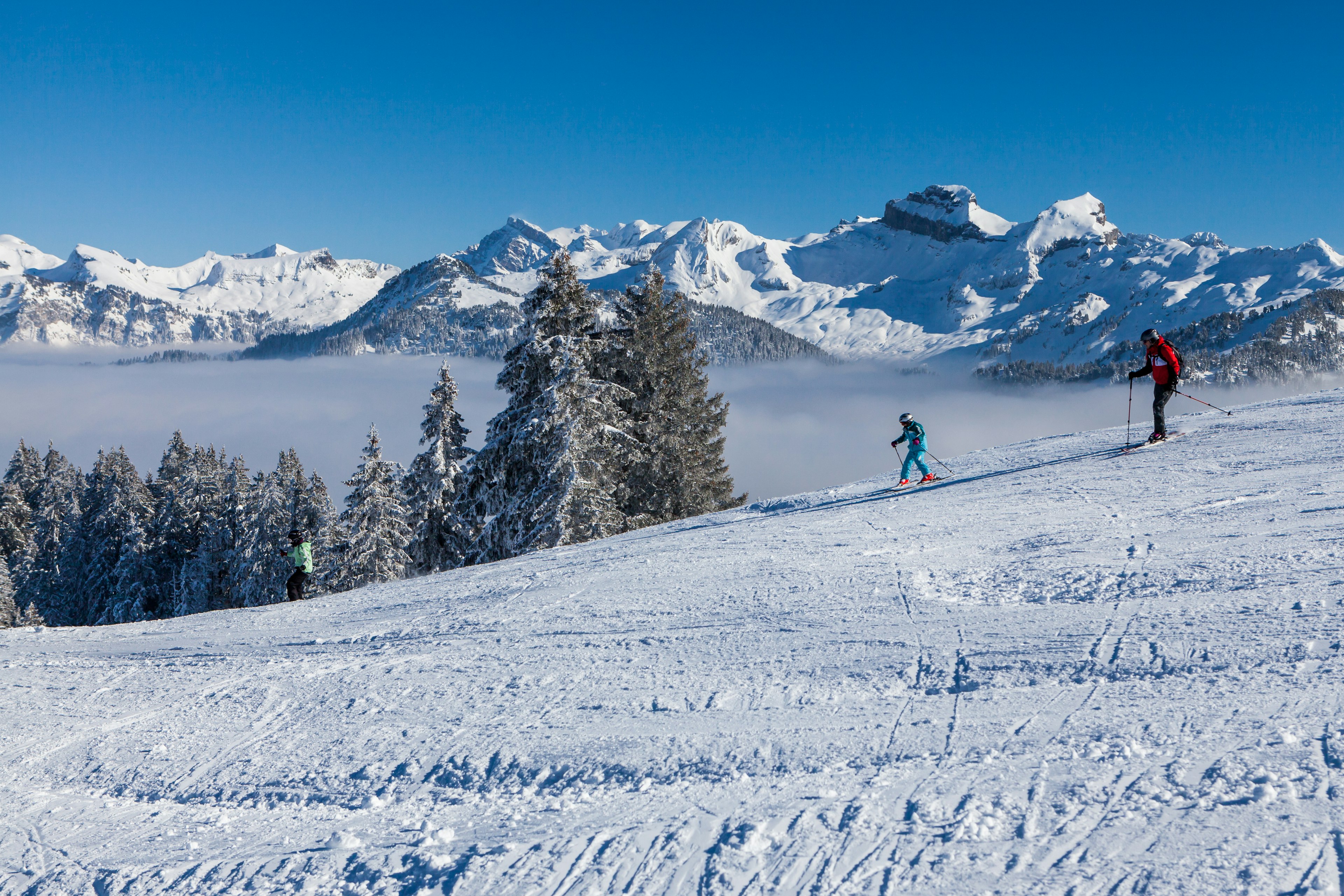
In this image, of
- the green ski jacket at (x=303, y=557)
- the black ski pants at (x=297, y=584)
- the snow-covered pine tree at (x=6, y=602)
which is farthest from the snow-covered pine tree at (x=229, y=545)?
the green ski jacket at (x=303, y=557)

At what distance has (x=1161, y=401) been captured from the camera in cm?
1348

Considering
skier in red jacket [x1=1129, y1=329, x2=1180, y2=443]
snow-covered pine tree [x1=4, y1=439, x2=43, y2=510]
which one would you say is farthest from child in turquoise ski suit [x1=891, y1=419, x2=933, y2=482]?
snow-covered pine tree [x1=4, y1=439, x2=43, y2=510]

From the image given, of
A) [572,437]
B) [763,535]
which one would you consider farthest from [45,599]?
[763,535]

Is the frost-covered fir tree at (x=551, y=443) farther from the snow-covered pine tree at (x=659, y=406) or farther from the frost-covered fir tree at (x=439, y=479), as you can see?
the frost-covered fir tree at (x=439, y=479)

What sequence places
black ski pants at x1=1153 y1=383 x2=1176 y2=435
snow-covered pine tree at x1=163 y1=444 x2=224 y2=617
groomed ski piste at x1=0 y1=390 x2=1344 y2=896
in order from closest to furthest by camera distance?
groomed ski piste at x1=0 y1=390 x2=1344 y2=896 < black ski pants at x1=1153 y1=383 x2=1176 y2=435 < snow-covered pine tree at x1=163 y1=444 x2=224 y2=617

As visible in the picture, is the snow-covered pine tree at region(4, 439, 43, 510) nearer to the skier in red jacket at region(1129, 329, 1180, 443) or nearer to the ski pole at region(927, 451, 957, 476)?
the ski pole at region(927, 451, 957, 476)

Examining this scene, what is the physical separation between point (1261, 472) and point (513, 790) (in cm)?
1170

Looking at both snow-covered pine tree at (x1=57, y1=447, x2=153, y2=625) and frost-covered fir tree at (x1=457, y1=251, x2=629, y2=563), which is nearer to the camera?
frost-covered fir tree at (x1=457, y1=251, x2=629, y2=563)

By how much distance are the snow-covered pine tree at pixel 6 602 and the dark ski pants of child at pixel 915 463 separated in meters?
44.5

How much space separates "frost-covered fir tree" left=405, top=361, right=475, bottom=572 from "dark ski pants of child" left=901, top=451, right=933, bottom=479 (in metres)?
17.2

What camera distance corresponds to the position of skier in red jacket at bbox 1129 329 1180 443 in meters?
13.2

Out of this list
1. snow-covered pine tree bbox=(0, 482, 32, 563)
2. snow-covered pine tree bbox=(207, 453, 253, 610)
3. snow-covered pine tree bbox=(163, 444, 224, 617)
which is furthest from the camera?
snow-covered pine tree bbox=(0, 482, 32, 563)

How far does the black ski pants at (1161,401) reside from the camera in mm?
13438

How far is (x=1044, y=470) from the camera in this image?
13.9 metres
